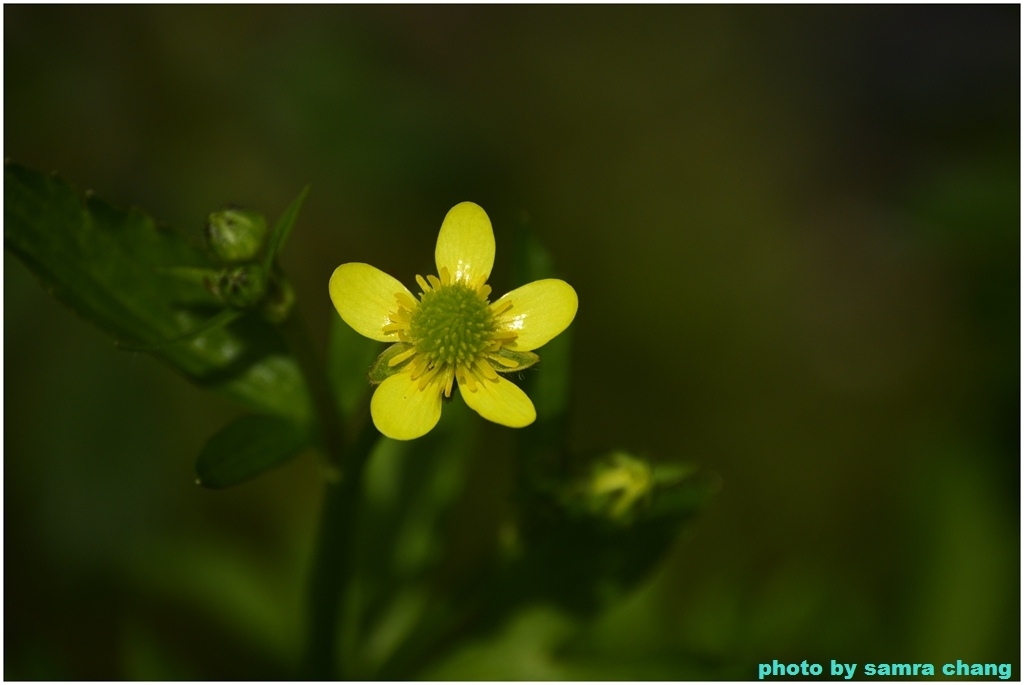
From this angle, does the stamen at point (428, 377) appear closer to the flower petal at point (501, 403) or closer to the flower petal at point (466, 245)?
the flower petal at point (501, 403)

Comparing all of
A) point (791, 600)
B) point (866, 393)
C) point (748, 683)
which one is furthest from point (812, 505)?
point (748, 683)

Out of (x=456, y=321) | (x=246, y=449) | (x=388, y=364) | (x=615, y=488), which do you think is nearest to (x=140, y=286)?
(x=246, y=449)

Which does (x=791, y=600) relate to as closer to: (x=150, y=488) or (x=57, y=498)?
(x=150, y=488)

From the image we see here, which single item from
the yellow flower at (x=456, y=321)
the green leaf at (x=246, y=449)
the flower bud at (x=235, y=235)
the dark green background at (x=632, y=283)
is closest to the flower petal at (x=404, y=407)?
the yellow flower at (x=456, y=321)

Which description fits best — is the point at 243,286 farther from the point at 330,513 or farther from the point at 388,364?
the point at 330,513

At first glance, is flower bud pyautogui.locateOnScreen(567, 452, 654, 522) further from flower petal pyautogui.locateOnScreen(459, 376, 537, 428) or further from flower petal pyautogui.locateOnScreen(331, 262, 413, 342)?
flower petal pyautogui.locateOnScreen(331, 262, 413, 342)
